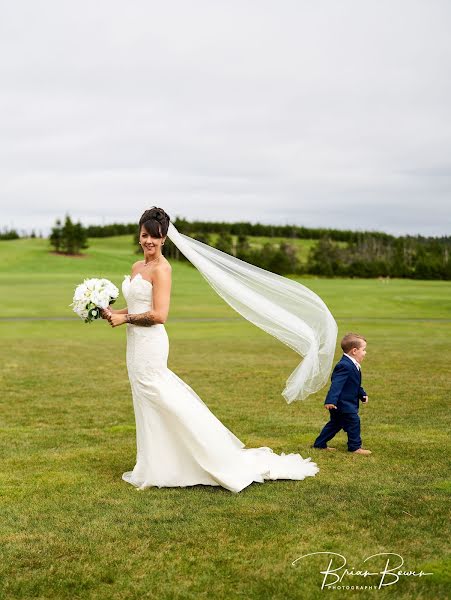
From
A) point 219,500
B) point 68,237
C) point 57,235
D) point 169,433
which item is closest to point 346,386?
point 169,433

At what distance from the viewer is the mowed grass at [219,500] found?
538 centimetres

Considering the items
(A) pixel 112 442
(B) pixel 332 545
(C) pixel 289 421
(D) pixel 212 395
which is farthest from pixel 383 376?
(B) pixel 332 545

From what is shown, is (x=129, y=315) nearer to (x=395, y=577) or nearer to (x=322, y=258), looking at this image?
(x=395, y=577)

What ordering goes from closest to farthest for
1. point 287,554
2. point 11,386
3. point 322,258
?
point 287,554 < point 11,386 < point 322,258

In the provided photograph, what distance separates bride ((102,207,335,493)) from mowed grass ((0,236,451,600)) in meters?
0.25

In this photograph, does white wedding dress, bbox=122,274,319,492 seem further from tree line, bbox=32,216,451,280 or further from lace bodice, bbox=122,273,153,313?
tree line, bbox=32,216,451,280

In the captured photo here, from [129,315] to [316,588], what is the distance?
13.0 ft

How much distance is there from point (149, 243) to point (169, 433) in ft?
7.43

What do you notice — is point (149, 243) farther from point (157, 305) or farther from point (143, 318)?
point (143, 318)

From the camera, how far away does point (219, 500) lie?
744 cm

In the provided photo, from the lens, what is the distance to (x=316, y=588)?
5.16 metres

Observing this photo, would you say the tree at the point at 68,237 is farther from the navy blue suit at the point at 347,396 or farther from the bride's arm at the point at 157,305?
the bride's arm at the point at 157,305

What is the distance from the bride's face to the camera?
804 centimetres

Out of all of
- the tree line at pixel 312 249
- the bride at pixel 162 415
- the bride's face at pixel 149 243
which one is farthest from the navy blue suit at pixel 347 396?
the tree line at pixel 312 249
